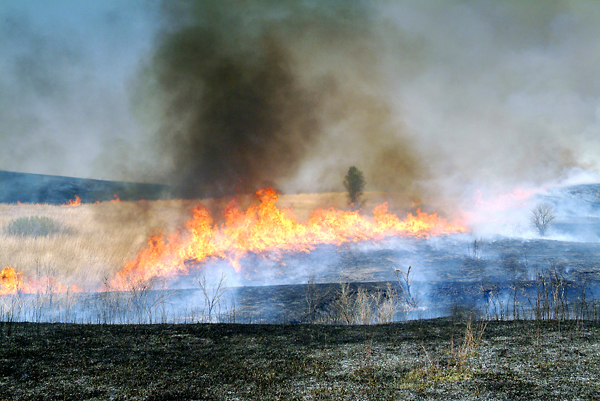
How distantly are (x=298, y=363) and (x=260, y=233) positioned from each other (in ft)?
68.5

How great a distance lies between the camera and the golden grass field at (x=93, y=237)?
1981 cm

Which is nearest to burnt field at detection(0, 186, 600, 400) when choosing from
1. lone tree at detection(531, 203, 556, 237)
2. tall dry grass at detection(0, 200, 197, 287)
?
tall dry grass at detection(0, 200, 197, 287)

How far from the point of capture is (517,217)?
39.7 metres

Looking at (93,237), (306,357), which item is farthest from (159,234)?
(306,357)

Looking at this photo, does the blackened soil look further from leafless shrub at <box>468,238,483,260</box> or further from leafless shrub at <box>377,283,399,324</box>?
leafless shrub at <box>468,238,483,260</box>

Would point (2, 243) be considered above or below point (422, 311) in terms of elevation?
above

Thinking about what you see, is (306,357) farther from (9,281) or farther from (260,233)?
(260,233)

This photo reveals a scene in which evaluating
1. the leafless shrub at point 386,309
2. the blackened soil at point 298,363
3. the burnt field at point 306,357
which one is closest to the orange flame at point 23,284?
the burnt field at point 306,357

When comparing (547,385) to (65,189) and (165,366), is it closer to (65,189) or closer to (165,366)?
(165,366)

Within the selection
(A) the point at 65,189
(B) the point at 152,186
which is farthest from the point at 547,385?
(A) the point at 65,189

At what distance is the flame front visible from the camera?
23.0m

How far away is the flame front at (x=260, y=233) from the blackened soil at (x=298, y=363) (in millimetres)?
10434

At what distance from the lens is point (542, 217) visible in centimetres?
3609

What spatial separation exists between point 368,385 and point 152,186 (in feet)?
96.4
